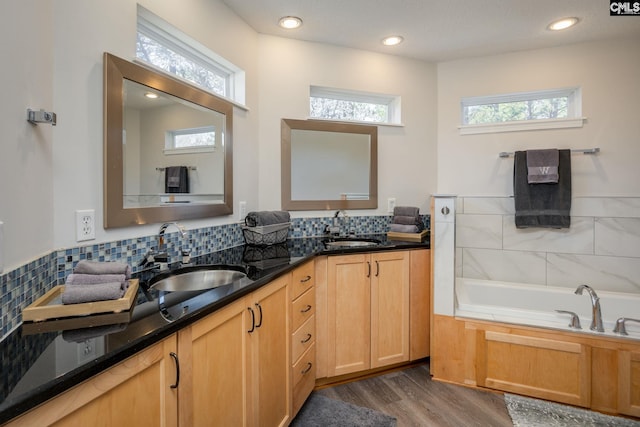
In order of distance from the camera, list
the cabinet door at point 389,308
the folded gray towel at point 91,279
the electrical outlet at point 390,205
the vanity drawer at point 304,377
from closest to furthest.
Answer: the folded gray towel at point 91,279 < the vanity drawer at point 304,377 < the cabinet door at point 389,308 < the electrical outlet at point 390,205

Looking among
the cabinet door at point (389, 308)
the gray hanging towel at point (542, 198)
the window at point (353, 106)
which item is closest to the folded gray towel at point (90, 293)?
the cabinet door at point (389, 308)

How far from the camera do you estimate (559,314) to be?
2.04 metres

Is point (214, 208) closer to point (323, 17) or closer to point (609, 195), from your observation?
point (323, 17)

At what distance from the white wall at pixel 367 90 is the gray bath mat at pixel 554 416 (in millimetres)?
1628

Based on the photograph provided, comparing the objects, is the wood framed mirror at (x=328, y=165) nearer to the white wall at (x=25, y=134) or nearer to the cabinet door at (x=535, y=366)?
the cabinet door at (x=535, y=366)

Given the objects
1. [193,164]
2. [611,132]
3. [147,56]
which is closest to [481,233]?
[611,132]

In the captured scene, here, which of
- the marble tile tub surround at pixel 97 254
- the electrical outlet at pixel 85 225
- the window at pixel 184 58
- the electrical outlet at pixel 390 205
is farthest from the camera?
the electrical outlet at pixel 390 205

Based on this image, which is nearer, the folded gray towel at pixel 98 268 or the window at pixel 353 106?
the folded gray towel at pixel 98 268

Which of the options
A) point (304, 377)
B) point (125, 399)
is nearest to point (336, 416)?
point (304, 377)

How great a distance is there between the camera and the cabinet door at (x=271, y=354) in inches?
52.3

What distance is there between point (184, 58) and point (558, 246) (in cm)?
318

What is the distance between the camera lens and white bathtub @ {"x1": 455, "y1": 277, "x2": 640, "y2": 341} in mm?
1989

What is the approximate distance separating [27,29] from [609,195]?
3.60 meters

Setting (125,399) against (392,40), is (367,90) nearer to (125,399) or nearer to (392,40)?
(392,40)
